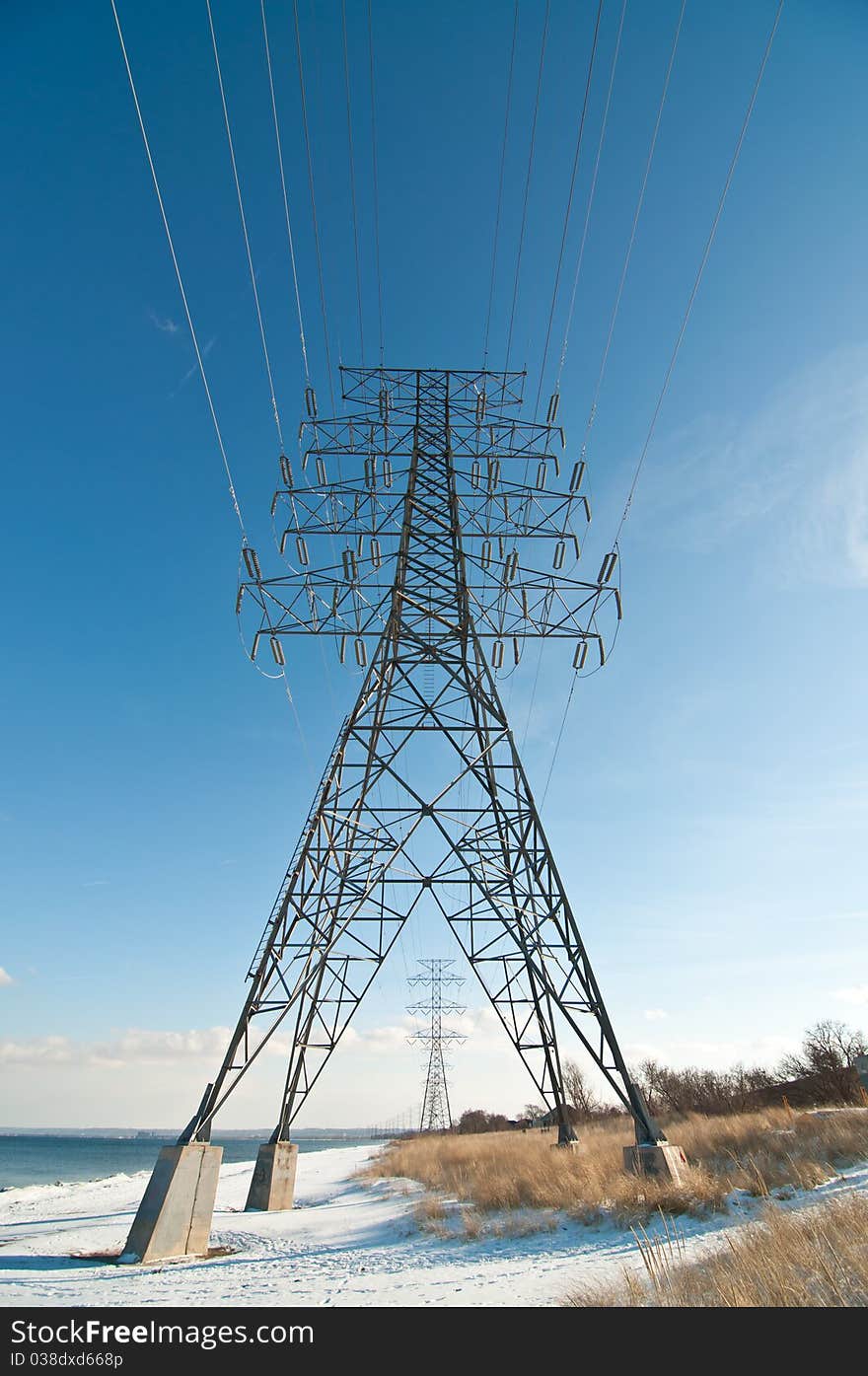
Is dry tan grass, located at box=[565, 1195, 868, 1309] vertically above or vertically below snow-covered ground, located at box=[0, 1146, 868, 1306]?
above

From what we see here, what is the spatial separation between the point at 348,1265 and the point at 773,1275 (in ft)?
19.7

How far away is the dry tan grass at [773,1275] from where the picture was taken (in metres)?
4.53

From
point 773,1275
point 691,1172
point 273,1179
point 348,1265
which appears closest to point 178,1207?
point 348,1265

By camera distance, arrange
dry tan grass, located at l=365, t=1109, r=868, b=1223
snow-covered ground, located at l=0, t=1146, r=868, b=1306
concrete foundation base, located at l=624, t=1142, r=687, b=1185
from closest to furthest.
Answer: snow-covered ground, located at l=0, t=1146, r=868, b=1306 → dry tan grass, located at l=365, t=1109, r=868, b=1223 → concrete foundation base, located at l=624, t=1142, r=687, b=1185

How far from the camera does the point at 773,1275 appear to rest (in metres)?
4.80

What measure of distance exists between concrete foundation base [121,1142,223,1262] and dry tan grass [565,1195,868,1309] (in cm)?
682

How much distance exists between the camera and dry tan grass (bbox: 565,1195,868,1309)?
4.53 m

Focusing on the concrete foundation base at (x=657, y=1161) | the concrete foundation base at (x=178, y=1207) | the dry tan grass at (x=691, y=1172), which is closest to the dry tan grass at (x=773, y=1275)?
the dry tan grass at (x=691, y=1172)

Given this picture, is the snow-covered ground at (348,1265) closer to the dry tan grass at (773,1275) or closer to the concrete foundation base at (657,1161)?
the dry tan grass at (773,1275)

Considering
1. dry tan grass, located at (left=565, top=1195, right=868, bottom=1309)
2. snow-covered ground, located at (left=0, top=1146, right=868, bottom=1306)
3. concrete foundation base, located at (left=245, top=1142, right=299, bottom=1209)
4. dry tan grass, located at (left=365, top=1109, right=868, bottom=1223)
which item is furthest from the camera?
concrete foundation base, located at (left=245, top=1142, right=299, bottom=1209)

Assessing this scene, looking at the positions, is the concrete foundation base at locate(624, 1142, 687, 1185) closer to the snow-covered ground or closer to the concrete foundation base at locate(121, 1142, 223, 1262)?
the snow-covered ground

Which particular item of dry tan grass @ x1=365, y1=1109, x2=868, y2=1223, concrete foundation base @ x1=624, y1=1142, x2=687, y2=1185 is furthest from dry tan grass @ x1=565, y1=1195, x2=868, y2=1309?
concrete foundation base @ x1=624, y1=1142, x2=687, y2=1185

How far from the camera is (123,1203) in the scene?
2412 cm
